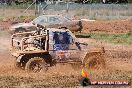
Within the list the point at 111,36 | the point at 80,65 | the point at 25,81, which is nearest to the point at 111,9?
the point at 111,36

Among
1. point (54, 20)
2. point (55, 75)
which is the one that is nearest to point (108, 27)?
point (54, 20)

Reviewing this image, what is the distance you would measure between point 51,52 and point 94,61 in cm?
168

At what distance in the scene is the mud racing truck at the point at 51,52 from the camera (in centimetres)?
1520

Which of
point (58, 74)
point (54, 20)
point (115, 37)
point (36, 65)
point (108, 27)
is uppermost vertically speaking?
point (36, 65)

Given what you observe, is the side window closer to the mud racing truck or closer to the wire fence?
the mud racing truck

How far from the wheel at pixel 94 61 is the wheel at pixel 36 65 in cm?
159

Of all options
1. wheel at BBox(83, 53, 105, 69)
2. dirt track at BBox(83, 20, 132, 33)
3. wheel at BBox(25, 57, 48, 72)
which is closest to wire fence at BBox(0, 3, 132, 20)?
dirt track at BBox(83, 20, 132, 33)

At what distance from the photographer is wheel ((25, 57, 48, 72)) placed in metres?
15.1

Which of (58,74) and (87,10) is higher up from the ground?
(58,74)

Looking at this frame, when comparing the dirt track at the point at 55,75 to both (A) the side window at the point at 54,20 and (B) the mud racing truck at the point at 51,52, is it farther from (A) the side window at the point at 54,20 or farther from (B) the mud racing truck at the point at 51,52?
(A) the side window at the point at 54,20

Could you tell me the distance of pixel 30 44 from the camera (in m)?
15.7

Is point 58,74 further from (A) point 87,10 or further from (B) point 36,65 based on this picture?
(A) point 87,10

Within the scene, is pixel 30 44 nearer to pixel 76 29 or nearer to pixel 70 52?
pixel 70 52

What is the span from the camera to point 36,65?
49.9 feet
